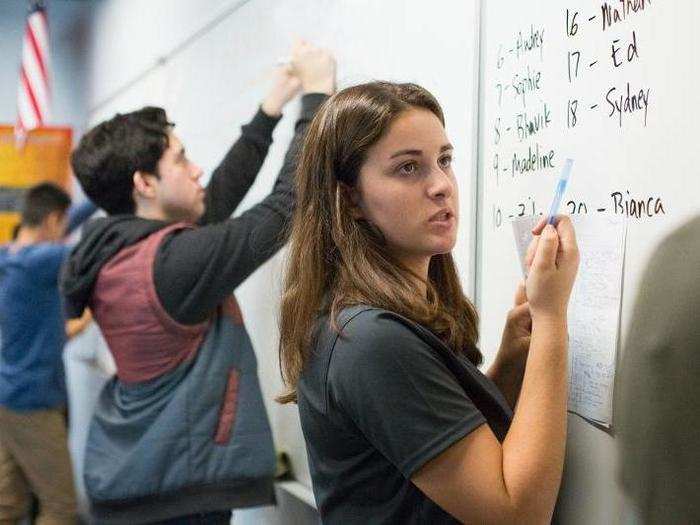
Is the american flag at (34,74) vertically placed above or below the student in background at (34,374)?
above

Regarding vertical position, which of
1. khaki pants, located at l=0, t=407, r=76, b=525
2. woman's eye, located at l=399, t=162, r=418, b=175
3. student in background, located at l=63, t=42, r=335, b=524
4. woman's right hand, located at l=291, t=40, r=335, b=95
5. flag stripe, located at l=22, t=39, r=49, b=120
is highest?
flag stripe, located at l=22, t=39, r=49, b=120

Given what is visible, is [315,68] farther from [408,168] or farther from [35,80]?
[35,80]

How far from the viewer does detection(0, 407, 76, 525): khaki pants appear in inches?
110

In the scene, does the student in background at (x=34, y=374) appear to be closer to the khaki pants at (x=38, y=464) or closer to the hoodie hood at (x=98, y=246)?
the khaki pants at (x=38, y=464)

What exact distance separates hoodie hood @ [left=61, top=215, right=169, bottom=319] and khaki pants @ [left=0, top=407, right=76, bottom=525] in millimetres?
1266

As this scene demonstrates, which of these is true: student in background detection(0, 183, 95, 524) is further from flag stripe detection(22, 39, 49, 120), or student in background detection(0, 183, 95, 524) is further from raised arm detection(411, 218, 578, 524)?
raised arm detection(411, 218, 578, 524)

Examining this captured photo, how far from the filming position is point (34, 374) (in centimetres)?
276

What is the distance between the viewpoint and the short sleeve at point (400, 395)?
810mm

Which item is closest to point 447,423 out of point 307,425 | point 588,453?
point 307,425

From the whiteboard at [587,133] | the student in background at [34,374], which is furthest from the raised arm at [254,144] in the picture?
the student in background at [34,374]

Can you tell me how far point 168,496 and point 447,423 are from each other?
0.93m

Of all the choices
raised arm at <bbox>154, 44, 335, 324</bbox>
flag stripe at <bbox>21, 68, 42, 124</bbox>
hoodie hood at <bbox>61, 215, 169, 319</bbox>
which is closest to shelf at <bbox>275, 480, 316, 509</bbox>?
raised arm at <bbox>154, 44, 335, 324</bbox>

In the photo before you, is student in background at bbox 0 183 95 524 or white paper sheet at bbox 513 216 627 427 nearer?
white paper sheet at bbox 513 216 627 427

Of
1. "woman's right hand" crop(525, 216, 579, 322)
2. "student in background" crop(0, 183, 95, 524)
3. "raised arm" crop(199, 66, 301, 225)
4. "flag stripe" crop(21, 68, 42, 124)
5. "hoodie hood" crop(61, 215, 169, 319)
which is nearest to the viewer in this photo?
"woman's right hand" crop(525, 216, 579, 322)
